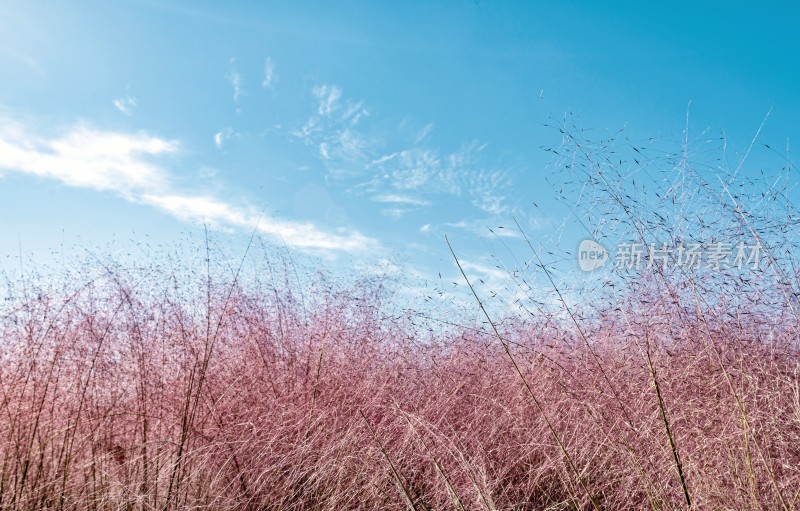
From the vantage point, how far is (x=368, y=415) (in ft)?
9.80

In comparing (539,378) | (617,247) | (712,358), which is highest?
(617,247)

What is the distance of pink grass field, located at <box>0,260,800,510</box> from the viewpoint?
7.16 ft

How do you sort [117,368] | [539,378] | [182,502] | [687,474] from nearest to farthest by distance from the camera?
[687,474], [182,502], [117,368], [539,378]

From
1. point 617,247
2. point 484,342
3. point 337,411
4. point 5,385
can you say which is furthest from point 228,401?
point 617,247

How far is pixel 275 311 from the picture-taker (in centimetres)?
385

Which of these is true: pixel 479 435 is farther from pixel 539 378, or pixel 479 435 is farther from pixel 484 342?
pixel 484 342

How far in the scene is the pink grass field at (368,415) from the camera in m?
2.18

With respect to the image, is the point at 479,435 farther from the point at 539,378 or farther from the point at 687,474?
the point at 687,474

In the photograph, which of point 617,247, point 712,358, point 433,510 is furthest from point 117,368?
point 712,358

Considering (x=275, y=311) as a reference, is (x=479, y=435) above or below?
below

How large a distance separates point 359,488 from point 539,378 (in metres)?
1.13

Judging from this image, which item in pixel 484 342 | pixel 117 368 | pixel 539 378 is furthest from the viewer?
pixel 484 342

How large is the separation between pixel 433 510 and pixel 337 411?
31.1 inches

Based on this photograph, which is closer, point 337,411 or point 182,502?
point 182,502
